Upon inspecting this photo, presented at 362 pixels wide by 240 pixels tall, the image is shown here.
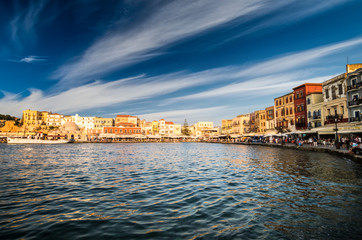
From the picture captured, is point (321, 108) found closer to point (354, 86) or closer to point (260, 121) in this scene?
point (354, 86)

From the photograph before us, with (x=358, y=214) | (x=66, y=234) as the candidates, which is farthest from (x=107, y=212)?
(x=358, y=214)

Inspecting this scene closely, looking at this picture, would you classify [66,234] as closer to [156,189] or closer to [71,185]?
[156,189]

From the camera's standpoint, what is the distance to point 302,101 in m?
50.5

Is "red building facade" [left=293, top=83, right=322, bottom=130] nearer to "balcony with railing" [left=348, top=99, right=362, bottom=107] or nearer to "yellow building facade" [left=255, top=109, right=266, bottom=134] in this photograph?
"balcony with railing" [left=348, top=99, right=362, bottom=107]

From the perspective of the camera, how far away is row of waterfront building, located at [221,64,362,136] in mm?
32750

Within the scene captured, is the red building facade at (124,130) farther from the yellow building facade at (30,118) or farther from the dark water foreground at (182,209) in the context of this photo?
the dark water foreground at (182,209)

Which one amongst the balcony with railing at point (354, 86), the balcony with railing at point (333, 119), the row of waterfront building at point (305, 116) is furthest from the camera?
the balcony with railing at point (333, 119)

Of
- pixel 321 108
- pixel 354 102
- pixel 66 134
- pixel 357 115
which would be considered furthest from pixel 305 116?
pixel 66 134

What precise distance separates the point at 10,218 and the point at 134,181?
6.06 meters

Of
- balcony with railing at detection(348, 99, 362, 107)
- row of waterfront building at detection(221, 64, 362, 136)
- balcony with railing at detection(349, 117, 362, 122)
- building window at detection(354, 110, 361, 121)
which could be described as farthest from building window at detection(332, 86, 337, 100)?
balcony with railing at detection(349, 117, 362, 122)

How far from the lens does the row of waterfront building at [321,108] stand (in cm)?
3275

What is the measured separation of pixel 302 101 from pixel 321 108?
25.9ft

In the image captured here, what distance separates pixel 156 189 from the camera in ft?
32.7

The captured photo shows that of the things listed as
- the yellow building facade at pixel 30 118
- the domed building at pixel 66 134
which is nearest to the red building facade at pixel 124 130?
the domed building at pixel 66 134
